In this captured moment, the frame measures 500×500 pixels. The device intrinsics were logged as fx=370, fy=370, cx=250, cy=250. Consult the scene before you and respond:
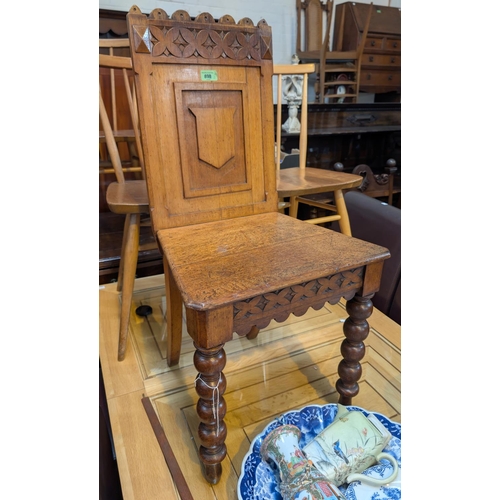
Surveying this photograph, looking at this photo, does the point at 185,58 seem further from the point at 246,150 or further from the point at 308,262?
the point at 308,262

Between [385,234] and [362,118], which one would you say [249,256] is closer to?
[385,234]

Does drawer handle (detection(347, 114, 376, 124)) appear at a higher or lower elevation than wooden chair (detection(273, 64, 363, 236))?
higher

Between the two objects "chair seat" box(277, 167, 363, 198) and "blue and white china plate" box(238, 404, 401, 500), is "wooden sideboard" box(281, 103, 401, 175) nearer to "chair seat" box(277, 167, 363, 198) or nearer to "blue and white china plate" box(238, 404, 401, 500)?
"chair seat" box(277, 167, 363, 198)

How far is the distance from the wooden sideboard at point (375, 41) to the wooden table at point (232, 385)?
2.60m

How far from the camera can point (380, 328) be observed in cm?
125

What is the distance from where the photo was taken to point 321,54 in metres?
2.82

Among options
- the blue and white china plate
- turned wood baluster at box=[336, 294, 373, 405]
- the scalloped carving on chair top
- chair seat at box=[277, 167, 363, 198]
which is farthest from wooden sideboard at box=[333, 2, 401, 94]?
the blue and white china plate

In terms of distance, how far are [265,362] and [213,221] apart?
0.48 meters

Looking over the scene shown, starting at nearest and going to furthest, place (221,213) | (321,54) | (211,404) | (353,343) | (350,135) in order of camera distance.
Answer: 1. (211,404)
2. (353,343)
3. (221,213)
4. (321,54)
5. (350,135)

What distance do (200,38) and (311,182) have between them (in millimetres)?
607

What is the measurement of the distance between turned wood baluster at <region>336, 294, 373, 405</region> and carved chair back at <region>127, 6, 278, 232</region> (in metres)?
0.39

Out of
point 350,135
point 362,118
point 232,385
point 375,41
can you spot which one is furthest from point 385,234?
point 375,41

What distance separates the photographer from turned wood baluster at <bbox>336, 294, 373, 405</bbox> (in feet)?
2.74
